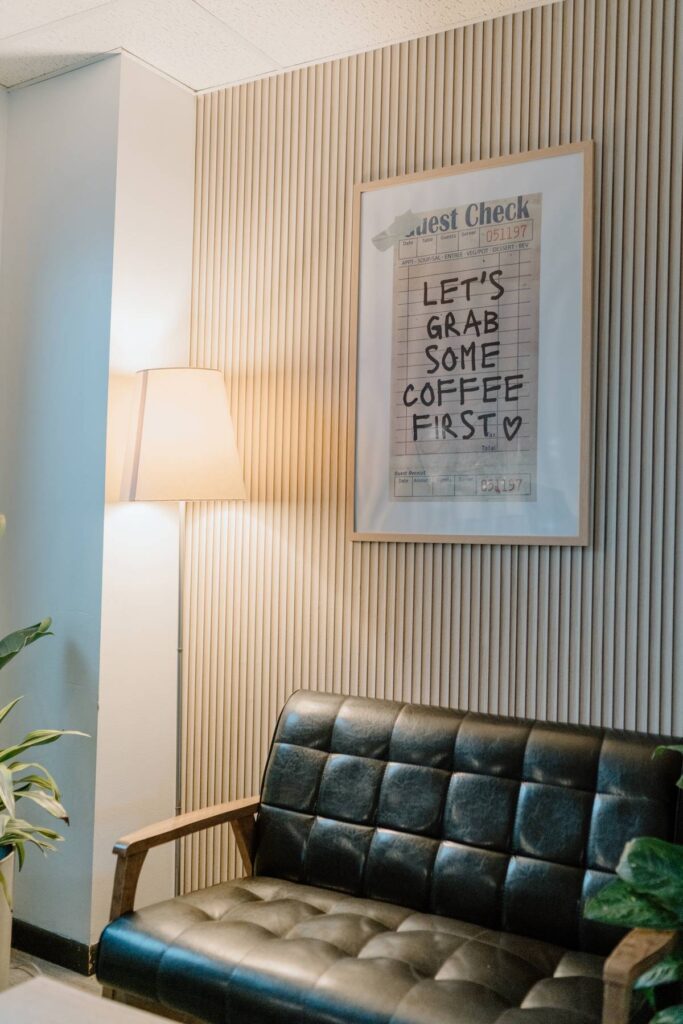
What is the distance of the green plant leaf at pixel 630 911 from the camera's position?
1.72 metres

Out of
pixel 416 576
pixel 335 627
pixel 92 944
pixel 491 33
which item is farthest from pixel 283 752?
pixel 491 33

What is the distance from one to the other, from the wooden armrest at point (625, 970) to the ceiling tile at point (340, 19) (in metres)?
2.24

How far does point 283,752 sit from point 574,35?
2007mm

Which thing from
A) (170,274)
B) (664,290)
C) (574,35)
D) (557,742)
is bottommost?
(557,742)

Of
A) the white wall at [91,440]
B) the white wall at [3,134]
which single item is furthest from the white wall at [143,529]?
the white wall at [3,134]

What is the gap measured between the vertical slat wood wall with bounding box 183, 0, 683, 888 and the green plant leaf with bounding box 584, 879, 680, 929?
27.7 inches

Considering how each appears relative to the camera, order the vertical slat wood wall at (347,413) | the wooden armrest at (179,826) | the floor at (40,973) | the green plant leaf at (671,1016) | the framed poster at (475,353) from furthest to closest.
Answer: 1. the floor at (40,973)
2. the framed poster at (475,353)
3. the vertical slat wood wall at (347,413)
4. the wooden armrest at (179,826)
5. the green plant leaf at (671,1016)

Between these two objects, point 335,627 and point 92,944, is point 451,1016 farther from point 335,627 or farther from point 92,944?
point 92,944

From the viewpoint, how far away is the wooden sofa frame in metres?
1.64

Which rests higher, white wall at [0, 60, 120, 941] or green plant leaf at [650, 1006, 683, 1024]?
white wall at [0, 60, 120, 941]

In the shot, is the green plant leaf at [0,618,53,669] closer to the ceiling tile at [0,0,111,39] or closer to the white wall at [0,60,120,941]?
the white wall at [0,60,120,941]

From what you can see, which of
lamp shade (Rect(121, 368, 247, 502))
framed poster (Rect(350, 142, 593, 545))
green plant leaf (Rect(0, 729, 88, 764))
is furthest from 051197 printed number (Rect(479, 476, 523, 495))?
green plant leaf (Rect(0, 729, 88, 764))

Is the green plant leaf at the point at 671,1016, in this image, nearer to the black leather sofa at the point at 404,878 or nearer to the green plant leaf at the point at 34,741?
the black leather sofa at the point at 404,878

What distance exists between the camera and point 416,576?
9.05 feet
